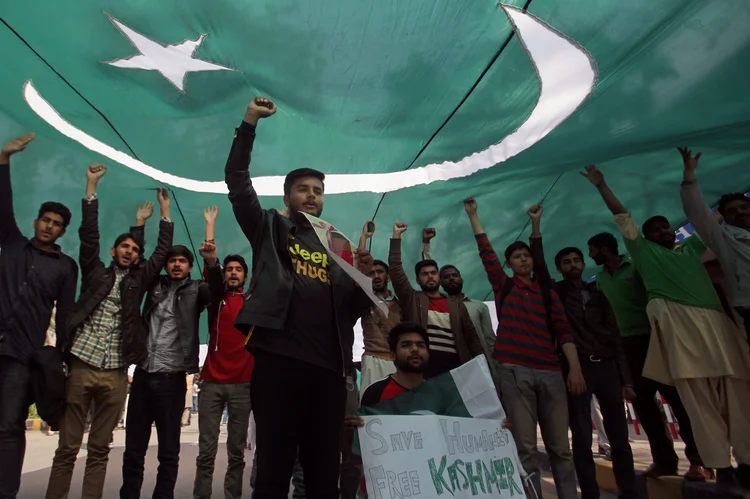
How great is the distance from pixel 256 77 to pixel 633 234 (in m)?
2.45

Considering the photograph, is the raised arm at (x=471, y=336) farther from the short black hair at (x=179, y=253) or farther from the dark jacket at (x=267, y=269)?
the short black hair at (x=179, y=253)

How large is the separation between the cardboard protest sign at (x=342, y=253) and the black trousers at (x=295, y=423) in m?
0.30

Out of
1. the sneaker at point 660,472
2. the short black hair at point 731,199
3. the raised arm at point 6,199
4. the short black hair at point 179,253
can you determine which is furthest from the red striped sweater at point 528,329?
the raised arm at point 6,199

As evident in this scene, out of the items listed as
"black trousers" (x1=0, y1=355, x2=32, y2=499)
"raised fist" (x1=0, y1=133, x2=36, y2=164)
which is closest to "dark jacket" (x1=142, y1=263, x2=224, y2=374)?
"black trousers" (x1=0, y1=355, x2=32, y2=499)

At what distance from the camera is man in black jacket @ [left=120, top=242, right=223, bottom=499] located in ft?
9.05

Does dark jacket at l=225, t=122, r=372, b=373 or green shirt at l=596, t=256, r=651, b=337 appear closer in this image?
dark jacket at l=225, t=122, r=372, b=373

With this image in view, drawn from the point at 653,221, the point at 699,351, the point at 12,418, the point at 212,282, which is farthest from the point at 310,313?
the point at 653,221

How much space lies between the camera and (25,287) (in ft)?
8.35

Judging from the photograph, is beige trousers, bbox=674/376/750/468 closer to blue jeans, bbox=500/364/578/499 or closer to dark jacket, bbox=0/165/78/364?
blue jeans, bbox=500/364/578/499

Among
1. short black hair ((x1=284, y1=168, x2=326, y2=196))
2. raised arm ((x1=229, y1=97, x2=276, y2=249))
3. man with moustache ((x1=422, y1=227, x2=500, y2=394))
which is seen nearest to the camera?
raised arm ((x1=229, y1=97, x2=276, y2=249))

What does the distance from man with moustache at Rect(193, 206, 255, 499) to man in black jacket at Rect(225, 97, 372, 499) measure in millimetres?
1328

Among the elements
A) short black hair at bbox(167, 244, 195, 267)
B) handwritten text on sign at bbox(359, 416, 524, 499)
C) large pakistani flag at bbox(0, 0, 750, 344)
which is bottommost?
handwritten text on sign at bbox(359, 416, 524, 499)

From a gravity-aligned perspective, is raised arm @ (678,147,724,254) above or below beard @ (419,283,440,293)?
above

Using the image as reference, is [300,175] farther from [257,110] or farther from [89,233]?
[89,233]
